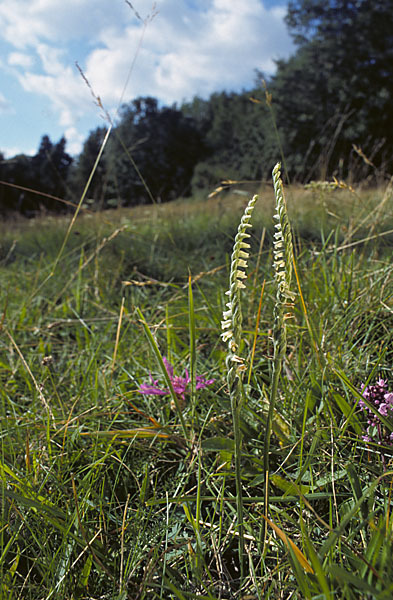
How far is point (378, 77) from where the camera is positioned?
73.5 feet

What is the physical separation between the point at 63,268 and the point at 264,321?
1917 millimetres

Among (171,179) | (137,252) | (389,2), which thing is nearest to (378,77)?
(389,2)

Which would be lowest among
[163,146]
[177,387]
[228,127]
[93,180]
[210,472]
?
[210,472]

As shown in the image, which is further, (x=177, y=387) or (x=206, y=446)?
(x=177, y=387)

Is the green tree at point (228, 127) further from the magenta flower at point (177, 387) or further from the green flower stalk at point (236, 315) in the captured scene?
the green flower stalk at point (236, 315)

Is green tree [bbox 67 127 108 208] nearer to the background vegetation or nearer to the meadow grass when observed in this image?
the background vegetation

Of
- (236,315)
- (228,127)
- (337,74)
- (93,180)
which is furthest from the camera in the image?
(228,127)

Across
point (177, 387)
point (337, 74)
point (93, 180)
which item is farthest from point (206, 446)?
point (337, 74)

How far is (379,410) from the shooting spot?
82 centimetres

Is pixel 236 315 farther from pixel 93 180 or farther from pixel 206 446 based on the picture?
pixel 93 180

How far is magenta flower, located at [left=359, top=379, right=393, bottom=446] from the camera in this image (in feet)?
2.65

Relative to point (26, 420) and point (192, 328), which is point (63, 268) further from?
point (192, 328)

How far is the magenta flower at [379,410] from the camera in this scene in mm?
808

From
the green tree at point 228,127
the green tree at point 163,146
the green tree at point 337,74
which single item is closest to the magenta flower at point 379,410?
the green tree at point 163,146
